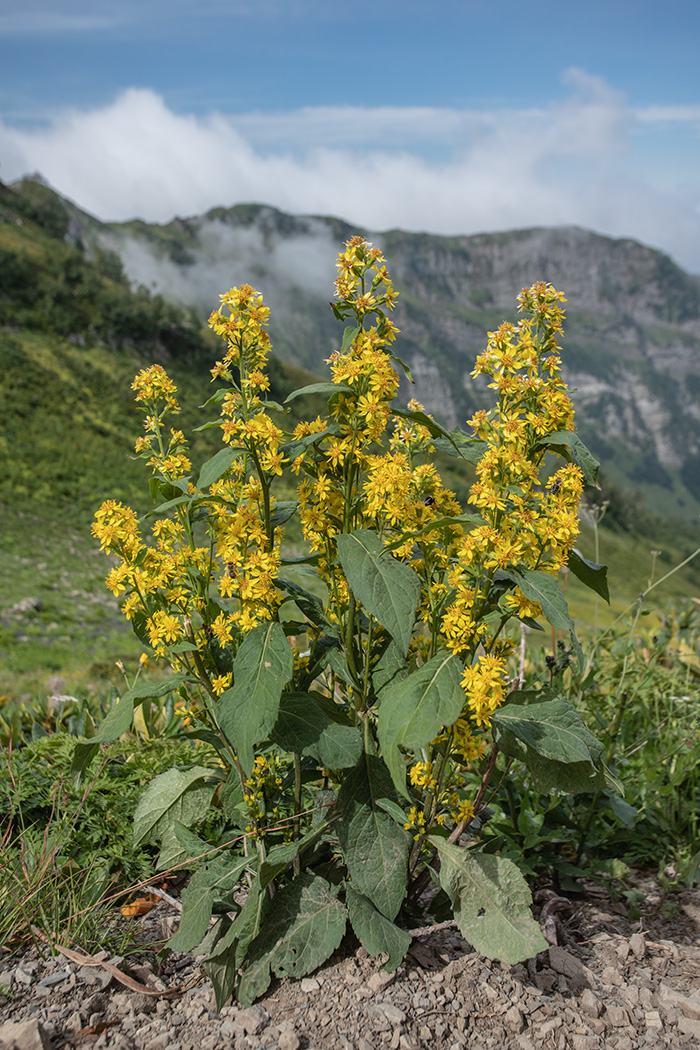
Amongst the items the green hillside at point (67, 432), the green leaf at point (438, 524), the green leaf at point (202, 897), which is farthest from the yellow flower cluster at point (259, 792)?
the green hillside at point (67, 432)

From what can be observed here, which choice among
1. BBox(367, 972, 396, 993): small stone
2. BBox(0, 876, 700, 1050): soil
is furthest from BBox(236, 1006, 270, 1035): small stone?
BBox(367, 972, 396, 993): small stone

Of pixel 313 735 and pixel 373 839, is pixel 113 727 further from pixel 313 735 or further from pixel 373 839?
pixel 373 839

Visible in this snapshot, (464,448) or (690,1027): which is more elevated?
(464,448)

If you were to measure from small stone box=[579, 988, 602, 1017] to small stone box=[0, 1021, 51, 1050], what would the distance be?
183 centimetres

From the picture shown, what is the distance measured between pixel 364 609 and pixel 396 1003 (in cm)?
136

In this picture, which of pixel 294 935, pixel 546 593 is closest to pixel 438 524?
pixel 546 593

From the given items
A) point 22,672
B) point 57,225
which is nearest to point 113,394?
point 22,672

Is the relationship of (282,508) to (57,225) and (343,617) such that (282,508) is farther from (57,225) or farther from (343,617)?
(57,225)

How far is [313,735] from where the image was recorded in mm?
2242

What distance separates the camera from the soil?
2.19 m

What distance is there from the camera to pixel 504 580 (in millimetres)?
2203

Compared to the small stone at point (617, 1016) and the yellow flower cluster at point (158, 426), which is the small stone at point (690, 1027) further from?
the yellow flower cluster at point (158, 426)

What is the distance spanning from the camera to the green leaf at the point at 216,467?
6.73 ft

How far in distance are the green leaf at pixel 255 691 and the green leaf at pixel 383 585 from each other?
0.33m
